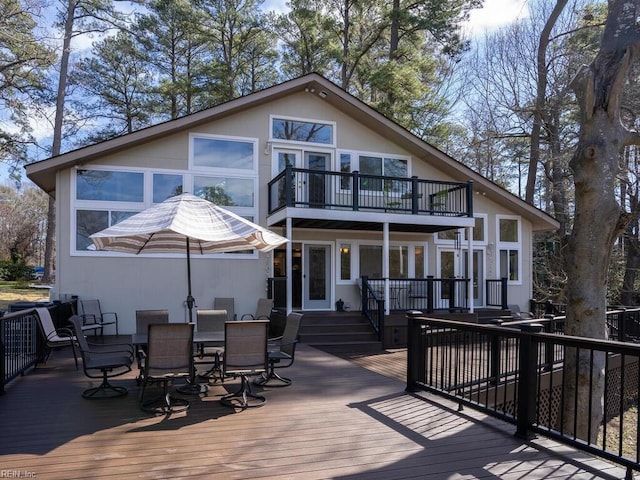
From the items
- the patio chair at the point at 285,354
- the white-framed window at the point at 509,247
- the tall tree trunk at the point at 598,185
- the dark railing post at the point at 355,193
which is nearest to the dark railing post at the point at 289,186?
the dark railing post at the point at 355,193

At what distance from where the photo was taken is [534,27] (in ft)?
53.7

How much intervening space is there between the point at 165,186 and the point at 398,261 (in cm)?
669

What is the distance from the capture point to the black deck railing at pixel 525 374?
3496 mm

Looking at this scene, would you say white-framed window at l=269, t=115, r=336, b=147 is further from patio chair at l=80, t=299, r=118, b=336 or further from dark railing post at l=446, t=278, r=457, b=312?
patio chair at l=80, t=299, r=118, b=336

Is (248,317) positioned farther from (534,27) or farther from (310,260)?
(534,27)

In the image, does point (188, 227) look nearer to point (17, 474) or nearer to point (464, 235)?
point (17, 474)

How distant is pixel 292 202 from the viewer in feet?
34.7

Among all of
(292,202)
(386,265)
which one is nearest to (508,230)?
(386,265)

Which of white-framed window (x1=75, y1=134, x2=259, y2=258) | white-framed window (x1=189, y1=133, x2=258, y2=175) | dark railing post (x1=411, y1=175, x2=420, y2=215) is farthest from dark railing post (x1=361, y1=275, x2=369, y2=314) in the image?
white-framed window (x1=189, y1=133, x2=258, y2=175)

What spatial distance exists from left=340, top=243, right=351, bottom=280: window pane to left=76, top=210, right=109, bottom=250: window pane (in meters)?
5.95

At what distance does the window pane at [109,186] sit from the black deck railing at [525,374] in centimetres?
785

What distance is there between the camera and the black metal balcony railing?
11.3m

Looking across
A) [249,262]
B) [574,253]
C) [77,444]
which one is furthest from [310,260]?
[77,444]

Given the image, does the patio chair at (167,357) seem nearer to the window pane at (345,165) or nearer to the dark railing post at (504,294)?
the window pane at (345,165)
